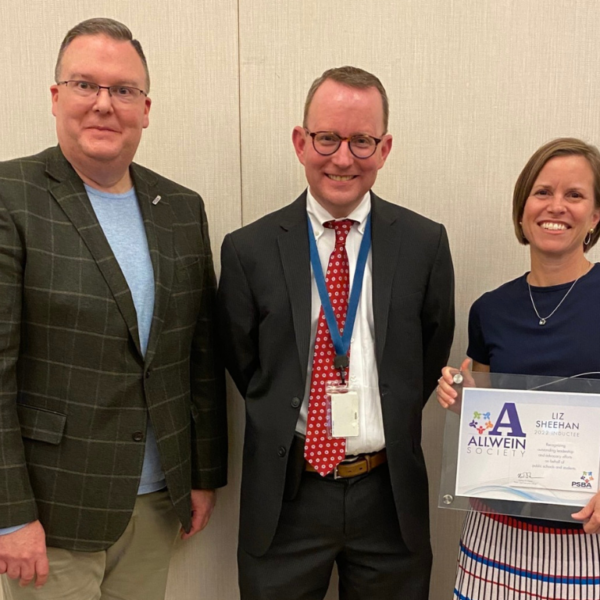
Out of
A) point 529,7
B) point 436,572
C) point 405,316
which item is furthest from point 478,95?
point 436,572

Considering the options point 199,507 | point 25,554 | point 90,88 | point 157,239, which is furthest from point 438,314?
point 25,554

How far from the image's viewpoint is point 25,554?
1.60 m

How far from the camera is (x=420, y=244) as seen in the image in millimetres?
1908

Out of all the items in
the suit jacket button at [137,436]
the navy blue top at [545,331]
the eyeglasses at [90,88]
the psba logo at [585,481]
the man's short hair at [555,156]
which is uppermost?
the eyeglasses at [90,88]

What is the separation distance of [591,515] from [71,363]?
1.33m

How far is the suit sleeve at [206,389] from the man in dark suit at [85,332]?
15cm

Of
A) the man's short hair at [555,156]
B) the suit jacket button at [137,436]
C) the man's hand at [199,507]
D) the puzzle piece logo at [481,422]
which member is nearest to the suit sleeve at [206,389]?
the man's hand at [199,507]

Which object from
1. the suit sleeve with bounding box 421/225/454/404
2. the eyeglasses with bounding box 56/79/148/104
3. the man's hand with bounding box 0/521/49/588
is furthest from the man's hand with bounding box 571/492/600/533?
the eyeglasses with bounding box 56/79/148/104

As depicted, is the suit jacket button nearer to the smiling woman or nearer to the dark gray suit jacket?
the dark gray suit jacket

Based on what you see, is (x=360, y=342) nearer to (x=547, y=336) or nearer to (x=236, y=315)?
(x=236, y=315)

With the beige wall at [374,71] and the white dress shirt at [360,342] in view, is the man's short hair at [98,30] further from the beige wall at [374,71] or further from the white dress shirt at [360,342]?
the white dress shirt at [360,342]

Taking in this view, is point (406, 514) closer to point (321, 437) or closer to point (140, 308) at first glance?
point (321, 437)

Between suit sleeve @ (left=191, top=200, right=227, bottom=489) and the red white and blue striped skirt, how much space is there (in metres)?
0.80

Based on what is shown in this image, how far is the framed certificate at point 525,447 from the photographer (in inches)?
62.8
